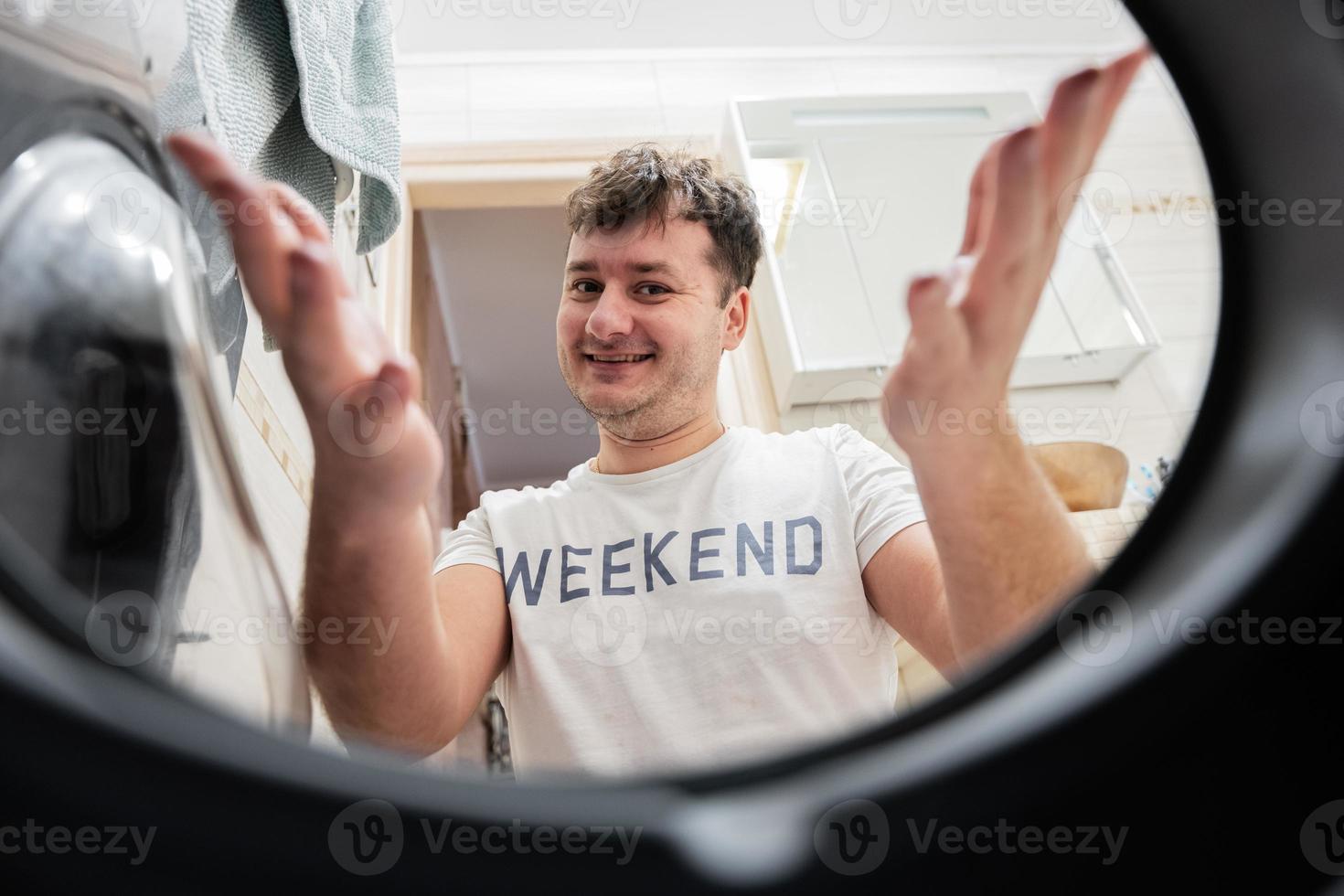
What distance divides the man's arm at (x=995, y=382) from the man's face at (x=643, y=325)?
40 centimetres

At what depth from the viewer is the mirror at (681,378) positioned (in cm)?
30

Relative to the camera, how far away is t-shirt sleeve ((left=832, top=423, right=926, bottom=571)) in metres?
0.58

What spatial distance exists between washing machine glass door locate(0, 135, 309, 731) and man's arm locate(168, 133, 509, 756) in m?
0.03

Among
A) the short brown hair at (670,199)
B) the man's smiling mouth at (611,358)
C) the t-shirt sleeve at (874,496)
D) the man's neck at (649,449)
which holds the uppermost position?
the short brown hair at (670,199)

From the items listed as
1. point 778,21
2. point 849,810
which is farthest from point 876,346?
point 849,810

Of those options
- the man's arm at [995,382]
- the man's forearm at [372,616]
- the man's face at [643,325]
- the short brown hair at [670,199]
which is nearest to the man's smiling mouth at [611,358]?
the man's face at [643,325]

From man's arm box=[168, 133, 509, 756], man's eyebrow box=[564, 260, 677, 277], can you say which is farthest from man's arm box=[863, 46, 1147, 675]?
man's eyebrow box=[564, 260, 677, 277]

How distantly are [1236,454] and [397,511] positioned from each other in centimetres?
25

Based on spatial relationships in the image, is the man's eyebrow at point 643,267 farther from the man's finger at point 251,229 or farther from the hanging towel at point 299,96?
the man's finger at point 251,229

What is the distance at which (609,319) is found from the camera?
737 mm

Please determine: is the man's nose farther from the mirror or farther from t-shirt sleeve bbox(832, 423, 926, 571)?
t-shirt sleeve bbox(832, 423, 926, 571)

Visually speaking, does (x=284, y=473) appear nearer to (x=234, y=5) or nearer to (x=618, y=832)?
(x=234, y=5)

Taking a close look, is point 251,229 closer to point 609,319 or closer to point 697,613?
point 697,613

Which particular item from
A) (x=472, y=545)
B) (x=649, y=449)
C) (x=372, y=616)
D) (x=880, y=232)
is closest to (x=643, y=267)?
(x=649, y=449)
